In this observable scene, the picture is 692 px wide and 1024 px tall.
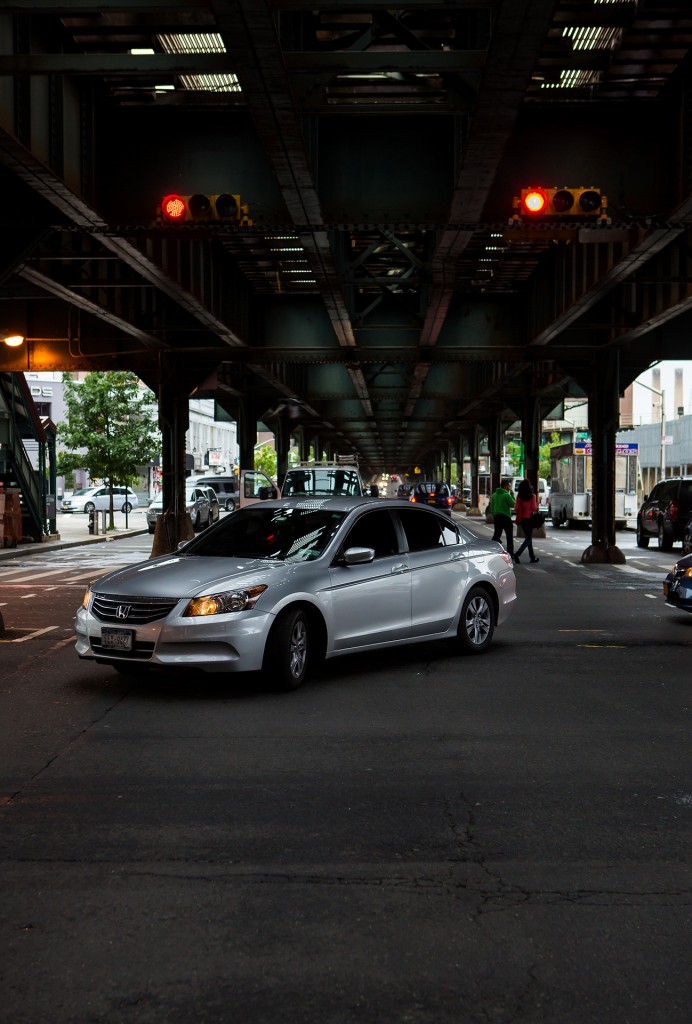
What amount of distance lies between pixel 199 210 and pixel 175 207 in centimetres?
27

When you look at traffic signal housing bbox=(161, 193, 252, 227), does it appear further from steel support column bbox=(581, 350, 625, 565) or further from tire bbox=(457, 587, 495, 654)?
steel support column bbox=(581, 350, 625, 565)

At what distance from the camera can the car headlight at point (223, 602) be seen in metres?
9.26

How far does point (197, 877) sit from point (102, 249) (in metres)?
15.1

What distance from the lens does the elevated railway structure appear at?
9.80 metres

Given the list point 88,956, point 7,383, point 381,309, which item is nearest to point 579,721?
point 88,956

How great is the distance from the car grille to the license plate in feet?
0.26

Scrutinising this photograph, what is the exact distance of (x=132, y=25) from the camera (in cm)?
1166

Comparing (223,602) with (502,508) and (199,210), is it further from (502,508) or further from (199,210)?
(502,508)

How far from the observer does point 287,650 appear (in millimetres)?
9516

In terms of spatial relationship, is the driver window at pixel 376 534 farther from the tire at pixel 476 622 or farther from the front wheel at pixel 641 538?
the front wheel at pixel 641 538

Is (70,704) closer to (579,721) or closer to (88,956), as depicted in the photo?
(579,721)

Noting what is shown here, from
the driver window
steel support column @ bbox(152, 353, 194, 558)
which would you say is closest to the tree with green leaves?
steel support column @ bbox(152, 353, 194, 558)

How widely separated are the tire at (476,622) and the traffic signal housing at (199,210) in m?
4.94

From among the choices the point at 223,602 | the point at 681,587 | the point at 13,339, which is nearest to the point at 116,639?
the point at 223,602
